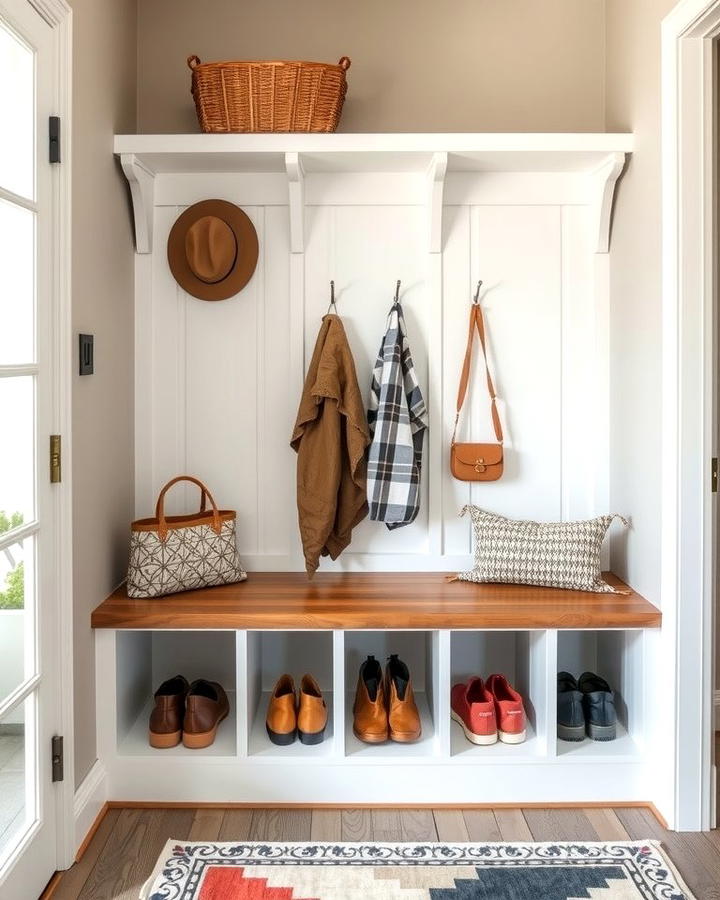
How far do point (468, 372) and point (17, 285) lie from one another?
1468 mm

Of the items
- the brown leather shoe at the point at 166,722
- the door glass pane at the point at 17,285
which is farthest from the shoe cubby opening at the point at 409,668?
the door glass pane at the point at 17,285

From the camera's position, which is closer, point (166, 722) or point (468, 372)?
point (166, 722)

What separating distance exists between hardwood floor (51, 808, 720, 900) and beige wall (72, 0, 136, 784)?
22cm

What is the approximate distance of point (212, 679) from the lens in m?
3.09

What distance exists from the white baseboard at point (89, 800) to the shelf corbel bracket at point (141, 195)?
1586 mm

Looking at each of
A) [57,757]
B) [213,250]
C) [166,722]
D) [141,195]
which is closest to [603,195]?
[213,250]

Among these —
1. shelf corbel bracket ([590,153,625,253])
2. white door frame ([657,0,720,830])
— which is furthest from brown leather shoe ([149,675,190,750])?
shelf corbel bracket ([590,153,625,253])

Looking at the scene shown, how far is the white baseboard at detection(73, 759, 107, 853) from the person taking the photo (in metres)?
2.34

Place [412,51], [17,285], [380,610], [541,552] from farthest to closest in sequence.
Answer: [412,51] < [541,552] < [380,610] < [17,285]

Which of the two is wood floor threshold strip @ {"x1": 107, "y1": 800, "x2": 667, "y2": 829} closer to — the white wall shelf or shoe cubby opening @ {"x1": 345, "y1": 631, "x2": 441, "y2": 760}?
shoe cubby opening @ {"x1": 345, "y1": 631, "x2": 441, "y2": 760}

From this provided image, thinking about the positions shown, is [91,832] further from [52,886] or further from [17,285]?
[17,285]

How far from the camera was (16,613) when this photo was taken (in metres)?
2.00

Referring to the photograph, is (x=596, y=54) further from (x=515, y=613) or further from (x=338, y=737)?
(x=338, y=737)

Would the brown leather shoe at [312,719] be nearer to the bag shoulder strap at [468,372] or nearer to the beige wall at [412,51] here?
the bag shoulder strap at [468,372]
